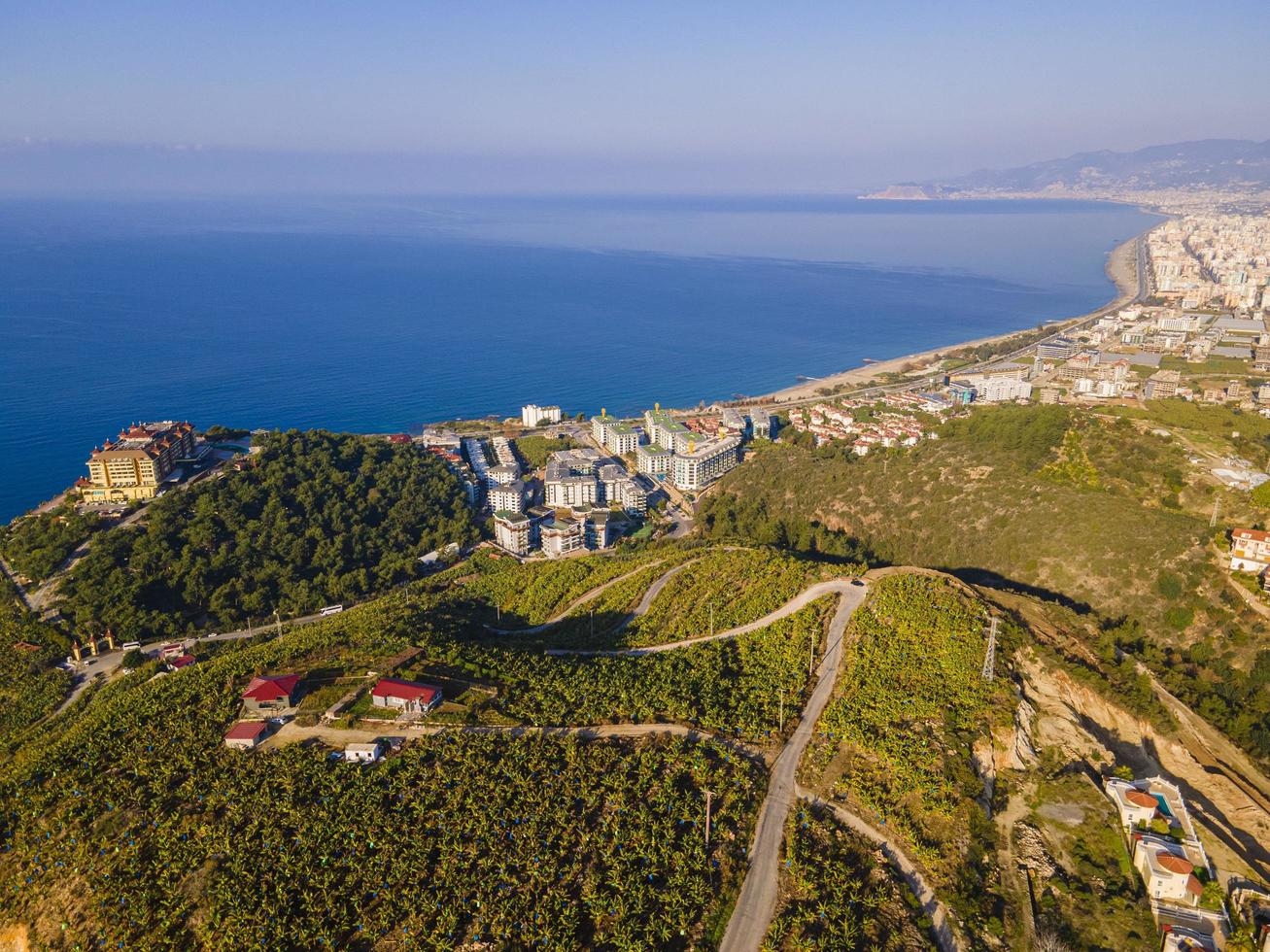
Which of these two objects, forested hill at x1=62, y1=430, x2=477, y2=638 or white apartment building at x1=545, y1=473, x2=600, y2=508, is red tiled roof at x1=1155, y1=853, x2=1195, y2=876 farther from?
white apartment building at x1=545, y1=473, x2=600, y2=508

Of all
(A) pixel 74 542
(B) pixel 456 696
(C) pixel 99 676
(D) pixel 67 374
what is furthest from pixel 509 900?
(D) pixel 67 374

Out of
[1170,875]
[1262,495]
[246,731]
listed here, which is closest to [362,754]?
[246,731]

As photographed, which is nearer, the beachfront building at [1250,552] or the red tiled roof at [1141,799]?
the red tiled roof at [1141,799]

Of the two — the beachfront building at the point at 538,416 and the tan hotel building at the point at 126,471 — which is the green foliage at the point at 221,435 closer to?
the tan hotel building at the point at 126,471

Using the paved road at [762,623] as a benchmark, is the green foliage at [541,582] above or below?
below

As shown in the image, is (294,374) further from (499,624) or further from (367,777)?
(367,777)

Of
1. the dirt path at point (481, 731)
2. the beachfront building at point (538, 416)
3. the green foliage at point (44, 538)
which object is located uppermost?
the dirt path at point (481, 731)

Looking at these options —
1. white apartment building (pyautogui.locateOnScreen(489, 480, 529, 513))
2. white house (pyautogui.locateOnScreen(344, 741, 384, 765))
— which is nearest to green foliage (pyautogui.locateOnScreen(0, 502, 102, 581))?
white apartment building (pyautogui.locateOnScreen(489, 480, 529, 513))

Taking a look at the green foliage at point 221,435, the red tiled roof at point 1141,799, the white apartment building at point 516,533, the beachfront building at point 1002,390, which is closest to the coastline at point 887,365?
the beachfront building at point 1002,390
